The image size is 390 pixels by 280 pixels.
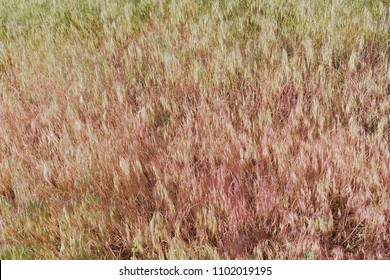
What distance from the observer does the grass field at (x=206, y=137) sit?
8.96 ft

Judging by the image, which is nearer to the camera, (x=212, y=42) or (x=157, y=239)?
(x=157, y=239)

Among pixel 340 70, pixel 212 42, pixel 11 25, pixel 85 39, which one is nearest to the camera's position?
pixel 340 70

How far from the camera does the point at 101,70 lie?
4238mm

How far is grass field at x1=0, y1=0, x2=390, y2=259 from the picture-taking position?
2.73 metres

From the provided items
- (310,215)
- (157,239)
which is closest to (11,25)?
(157,239)

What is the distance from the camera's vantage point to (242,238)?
105 inches

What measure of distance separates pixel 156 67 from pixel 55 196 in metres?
1.48

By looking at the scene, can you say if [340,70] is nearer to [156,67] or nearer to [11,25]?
[156,67]

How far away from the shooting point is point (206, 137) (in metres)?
3.32

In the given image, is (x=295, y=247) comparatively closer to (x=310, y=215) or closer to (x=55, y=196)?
(x=310, y=215)

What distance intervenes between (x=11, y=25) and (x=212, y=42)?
2663mm

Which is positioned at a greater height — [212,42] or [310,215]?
[212,42]

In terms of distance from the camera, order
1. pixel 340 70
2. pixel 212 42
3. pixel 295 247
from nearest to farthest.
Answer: pixel 295 247, pixel 340 70, pixel 212 42

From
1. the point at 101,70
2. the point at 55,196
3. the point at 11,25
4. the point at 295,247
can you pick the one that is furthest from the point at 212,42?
the point at 11,25
